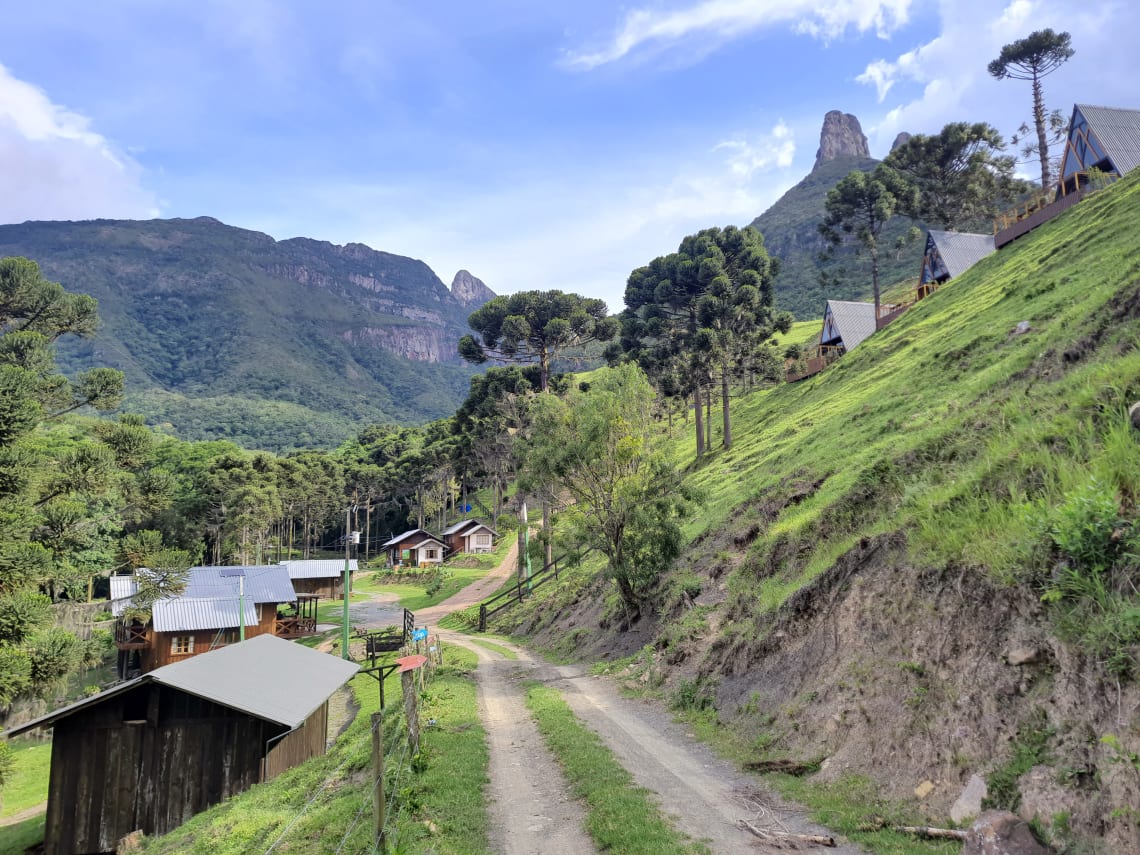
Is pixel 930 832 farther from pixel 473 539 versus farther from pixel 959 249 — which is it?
pixel 473 539

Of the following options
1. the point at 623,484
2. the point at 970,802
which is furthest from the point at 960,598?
the point at 623,484

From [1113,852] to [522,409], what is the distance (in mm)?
47553

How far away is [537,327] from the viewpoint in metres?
52.8

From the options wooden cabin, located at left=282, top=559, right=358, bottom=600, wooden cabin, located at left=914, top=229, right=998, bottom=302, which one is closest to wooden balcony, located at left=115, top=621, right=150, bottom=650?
wooden cabin, located at left=282, top=559, right=358, bottom=600

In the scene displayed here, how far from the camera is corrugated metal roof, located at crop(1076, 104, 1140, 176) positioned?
4181 centimetres

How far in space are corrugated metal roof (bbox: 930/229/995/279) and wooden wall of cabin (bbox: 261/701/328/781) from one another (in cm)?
5762

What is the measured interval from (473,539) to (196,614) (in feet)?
149

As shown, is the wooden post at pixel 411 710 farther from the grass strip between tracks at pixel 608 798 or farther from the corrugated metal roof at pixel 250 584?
the corrugated metal roof at pixel 250 584

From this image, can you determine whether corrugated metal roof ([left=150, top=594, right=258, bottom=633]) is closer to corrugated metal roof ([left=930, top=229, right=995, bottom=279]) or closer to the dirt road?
the dirt road

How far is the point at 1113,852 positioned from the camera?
5566 mm

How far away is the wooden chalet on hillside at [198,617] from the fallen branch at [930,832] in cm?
4210

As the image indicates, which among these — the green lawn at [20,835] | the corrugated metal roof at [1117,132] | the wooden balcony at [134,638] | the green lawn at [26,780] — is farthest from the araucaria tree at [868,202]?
the green lawn at [26,780]

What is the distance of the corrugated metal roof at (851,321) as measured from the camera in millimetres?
56219

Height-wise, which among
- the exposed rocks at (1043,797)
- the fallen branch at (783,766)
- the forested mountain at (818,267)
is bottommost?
the fallen branch at (783,766)
